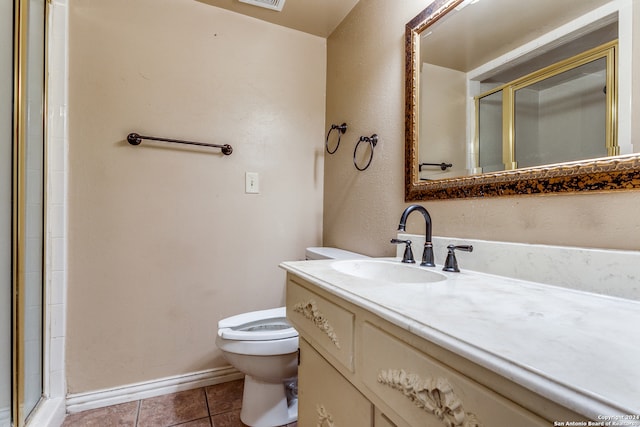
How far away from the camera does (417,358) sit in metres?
0.47

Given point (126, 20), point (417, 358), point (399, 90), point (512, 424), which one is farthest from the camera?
point (126, 20)

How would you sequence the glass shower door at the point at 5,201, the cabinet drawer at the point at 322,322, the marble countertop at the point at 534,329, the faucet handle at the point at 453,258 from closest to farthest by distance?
the marble countertop at the point at 534,329 < the cabinet drawer at the point at 322,322 < the faucet handle at the point at 453,258 < the glass shower door at the point at 5,201

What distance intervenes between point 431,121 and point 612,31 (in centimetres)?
54

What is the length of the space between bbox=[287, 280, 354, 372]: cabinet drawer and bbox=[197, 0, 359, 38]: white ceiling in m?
1.48

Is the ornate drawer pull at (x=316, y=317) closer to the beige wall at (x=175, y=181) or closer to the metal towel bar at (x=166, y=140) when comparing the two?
the beige wall at (x=175, y=181)

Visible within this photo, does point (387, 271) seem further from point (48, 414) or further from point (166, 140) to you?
point (48, 414)

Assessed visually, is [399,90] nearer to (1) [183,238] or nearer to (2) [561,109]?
(2) [561,109]

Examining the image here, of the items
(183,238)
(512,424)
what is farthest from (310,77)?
(512,424)

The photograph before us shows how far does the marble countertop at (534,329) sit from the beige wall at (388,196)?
0.16m

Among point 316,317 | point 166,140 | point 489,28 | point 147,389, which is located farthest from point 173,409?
point 489,28

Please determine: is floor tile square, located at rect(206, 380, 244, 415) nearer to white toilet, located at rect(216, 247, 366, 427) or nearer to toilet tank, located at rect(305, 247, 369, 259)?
white toilet, located at rect(216, 247, 366, 427)

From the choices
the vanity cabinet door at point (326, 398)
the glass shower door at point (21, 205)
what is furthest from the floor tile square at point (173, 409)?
the vanity cabinet door at point (326, 398)

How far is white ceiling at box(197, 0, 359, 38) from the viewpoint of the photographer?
1606mm

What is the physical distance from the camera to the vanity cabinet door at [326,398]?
0.63 meters
